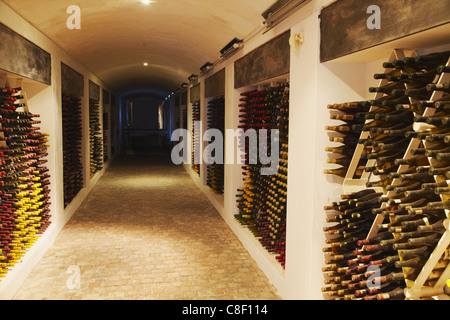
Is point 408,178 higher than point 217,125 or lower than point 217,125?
lower

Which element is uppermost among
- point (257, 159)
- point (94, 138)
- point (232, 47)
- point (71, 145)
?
point (232, 47)

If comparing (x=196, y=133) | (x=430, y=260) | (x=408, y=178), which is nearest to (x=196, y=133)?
(x=196, y=133)

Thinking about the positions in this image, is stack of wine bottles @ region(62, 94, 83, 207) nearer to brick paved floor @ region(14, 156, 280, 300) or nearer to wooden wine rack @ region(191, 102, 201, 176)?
brick paved floor @ region(14, 156, 280, 300)

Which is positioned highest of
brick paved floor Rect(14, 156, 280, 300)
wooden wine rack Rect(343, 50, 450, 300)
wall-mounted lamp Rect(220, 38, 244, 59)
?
wall-mounted lamp Rect(220, 38, 244, 59)

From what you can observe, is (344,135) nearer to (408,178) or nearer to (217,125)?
(408,178)

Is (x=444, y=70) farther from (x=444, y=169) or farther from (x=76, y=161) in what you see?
(x=76, y=161)

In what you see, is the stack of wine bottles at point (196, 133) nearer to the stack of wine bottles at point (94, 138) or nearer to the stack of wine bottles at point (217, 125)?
the stack of wine bottles at point (217, 125)

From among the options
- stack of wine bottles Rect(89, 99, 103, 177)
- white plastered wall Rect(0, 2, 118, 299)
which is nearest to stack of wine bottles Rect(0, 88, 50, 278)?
white plastered wall Rect(0, 2, 118, 299)

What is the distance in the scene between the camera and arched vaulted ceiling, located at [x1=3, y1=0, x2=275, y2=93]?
4.31 meters

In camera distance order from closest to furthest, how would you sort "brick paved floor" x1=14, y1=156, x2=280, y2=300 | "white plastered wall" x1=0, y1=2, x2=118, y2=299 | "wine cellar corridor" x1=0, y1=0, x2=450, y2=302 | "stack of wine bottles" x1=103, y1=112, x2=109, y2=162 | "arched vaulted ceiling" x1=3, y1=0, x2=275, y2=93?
"wine cellar corridor" x1=0, y1=0, x2=450, y2=302
"brick paved floor" x1=14, y1=156, x2=280, y2=300
"white plastered wall" x1=0, y1=2, x2=118, y2=299
"arched vaulted ceiling" x1=3, y1=0, x2=275, y2=93
"stack of wine bottles" x1=103, y1=112, x2=109, y2=162

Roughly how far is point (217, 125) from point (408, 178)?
18.4 feet

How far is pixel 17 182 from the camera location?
414 cm

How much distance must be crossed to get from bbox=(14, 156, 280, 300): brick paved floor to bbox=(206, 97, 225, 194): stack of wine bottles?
1.54 feet

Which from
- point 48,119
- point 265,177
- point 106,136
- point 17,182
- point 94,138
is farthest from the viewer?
point 106,136
